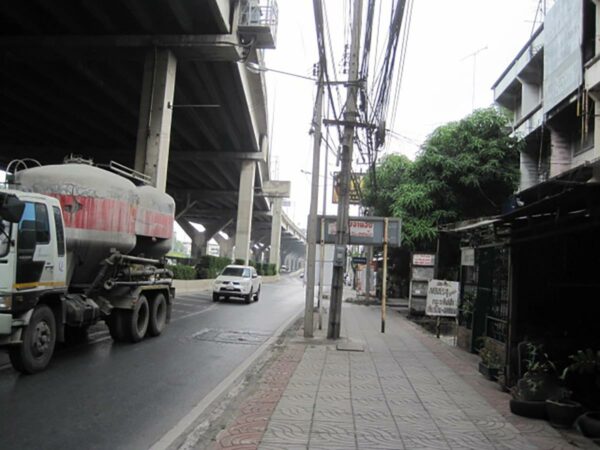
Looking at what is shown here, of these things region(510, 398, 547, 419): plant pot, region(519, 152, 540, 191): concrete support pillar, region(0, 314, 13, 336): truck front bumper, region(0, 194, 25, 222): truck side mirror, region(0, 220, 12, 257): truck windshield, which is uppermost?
region(519, 152, 540, 191): concrete support pillar

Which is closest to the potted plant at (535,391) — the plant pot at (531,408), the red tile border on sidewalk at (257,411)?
the plant pot at (531,408)

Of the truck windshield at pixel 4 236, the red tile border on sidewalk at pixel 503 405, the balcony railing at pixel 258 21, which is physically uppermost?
the balcony railing at pixel 258 21

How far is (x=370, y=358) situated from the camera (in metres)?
10.6

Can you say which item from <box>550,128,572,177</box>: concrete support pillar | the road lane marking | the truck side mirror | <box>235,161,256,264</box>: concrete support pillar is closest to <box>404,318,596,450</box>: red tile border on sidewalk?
the road lane marking

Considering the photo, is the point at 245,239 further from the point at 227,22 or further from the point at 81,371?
the point at 81,371

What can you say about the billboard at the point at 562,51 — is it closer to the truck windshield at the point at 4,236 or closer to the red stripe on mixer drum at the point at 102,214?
the red stripe on mixer drum at the point at 102,214

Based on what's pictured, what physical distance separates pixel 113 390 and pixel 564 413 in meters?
5.65

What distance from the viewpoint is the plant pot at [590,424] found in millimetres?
5495

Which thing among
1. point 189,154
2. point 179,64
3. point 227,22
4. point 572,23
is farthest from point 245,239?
point 572,23

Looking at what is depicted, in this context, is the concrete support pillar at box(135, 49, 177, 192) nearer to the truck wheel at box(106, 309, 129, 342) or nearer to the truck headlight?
the truck wheel at box(106, 309, 129, 342)

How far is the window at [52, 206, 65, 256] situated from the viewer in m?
8.80

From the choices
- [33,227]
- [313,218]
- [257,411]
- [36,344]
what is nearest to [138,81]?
[313,218]

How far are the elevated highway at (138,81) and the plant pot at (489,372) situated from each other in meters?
16.9

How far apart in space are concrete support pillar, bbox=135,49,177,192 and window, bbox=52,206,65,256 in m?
13.9
